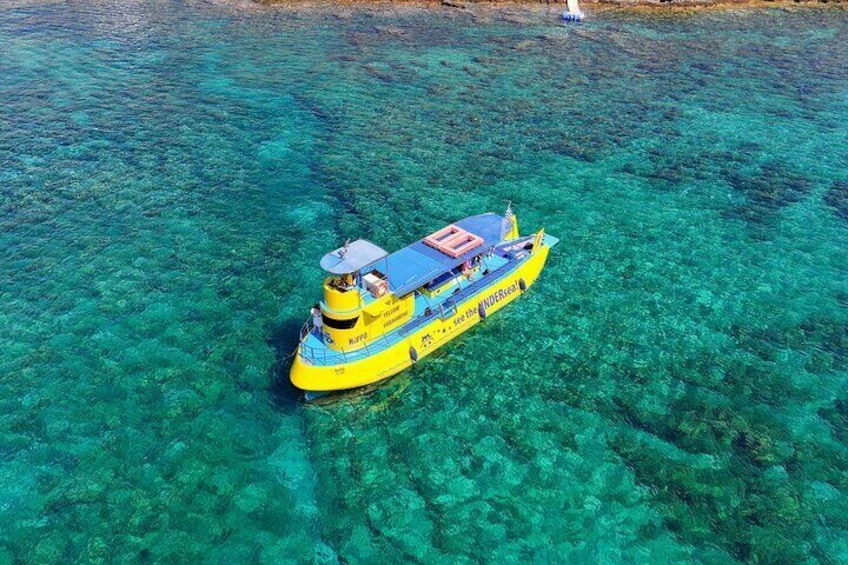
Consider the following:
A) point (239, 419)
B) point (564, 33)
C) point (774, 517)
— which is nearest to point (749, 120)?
point (564, 33)

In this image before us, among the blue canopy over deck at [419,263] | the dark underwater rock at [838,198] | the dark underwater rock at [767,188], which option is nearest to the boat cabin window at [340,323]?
the blue canopy over deck at [419,263]

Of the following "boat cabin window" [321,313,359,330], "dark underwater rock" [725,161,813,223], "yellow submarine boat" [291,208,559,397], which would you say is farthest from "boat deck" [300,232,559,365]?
"dark underwater rock" [725,161,813,223]

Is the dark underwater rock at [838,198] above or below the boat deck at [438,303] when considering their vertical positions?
above

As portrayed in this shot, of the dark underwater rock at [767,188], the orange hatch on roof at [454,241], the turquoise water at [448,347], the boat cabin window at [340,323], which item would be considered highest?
the orange hatch on roof at [454,241]

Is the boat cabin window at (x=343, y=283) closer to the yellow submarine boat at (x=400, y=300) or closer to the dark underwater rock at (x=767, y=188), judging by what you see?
the yellow submarine boat at (x=400, y=300)

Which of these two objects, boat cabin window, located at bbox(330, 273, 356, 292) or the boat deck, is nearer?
boat cabin window, located at bbox(330, 273, 356, 292)

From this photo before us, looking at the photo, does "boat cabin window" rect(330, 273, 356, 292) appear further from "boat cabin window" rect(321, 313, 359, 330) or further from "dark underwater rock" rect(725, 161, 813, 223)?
"dark underwater rock" rect(725, 161, 813, 223)

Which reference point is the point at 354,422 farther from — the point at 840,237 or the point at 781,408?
the point at 840,237

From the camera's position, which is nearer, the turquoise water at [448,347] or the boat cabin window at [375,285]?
the turquoise water at [448,347]
